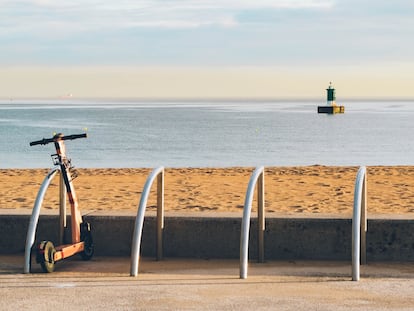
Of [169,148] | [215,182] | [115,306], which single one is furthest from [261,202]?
[169,148]

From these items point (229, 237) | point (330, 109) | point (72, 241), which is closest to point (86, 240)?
point (72, 241)

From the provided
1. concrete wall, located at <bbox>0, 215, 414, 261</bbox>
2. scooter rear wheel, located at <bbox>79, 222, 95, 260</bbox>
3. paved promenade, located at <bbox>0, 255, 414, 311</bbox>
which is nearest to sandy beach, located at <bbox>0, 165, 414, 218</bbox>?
concrete wall, located at <bbox>0, 215, 414, 261</bbox>

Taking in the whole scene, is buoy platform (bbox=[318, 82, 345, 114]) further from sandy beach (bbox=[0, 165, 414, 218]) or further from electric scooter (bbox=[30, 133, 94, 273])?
electric scooter (bbox=[30, 133, 94, 273])

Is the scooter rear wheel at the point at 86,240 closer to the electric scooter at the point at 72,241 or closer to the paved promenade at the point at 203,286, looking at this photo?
the electric scooter at the point at 72,241

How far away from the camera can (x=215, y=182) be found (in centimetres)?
2000

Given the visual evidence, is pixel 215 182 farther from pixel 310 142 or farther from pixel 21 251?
pixel 310 142

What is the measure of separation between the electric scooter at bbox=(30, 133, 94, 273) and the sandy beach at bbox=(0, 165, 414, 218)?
3.62 metres

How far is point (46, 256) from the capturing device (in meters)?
7.41

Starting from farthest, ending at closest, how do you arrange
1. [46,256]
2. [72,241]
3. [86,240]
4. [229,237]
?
[229,237]
[86,240]
[72,241]
[46,256]

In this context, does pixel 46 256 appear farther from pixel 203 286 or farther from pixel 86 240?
pixel 203 286

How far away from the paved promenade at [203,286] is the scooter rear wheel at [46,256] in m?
0.07

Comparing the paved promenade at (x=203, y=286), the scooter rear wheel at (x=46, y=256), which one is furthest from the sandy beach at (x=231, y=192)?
the scooter rear wheel at (x=46, y=256)

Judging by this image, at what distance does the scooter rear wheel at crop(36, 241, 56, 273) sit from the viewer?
737 centimetres

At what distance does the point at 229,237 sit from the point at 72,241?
1450 millimetres
